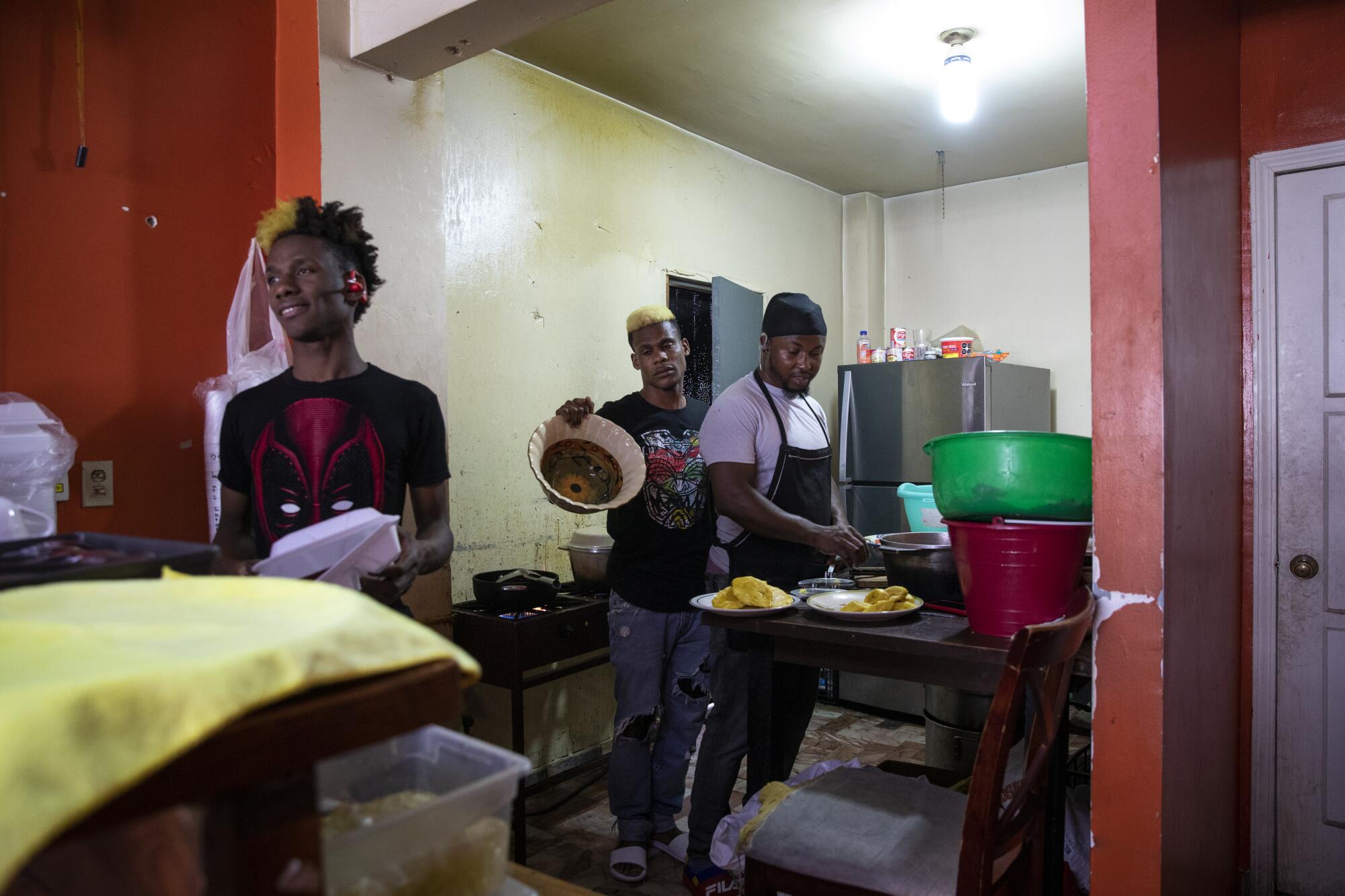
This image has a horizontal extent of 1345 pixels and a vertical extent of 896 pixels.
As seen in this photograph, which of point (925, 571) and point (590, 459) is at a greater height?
point (590, 459)

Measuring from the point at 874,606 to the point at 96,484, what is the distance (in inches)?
84.2

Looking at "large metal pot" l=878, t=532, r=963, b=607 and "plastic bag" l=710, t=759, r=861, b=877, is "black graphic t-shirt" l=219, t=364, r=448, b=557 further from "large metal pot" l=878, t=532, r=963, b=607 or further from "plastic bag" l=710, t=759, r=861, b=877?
"large metal pot" l=878, t=532, r=963, b=607

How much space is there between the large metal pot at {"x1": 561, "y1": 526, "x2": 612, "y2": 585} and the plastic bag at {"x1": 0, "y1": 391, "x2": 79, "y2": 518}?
204 centimetres

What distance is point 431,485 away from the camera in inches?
86.6

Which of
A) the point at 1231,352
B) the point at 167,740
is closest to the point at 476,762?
the point at 167,740

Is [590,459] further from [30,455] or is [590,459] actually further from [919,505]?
[30,455]

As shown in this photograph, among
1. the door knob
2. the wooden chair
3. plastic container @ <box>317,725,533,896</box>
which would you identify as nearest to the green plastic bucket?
the wooden chair

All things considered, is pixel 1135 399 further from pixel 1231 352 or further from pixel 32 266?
pixel 32 266

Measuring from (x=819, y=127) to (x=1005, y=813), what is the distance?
4.11 m

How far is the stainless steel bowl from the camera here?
3.70 m

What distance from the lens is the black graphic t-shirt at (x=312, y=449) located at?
2.06 meters

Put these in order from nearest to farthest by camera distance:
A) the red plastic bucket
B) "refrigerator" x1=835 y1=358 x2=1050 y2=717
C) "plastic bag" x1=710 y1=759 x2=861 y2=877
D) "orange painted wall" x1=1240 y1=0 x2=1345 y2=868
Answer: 1. the red plastic bucket
2. "plastic bag" x1=710 y1=759 x2=861 y2=877
3. "orange painted wall" x1=1240 y1=0 x2=1345 y2=868
4. "refrigerator" x1=835 y1=358 x2=1050 y2=717

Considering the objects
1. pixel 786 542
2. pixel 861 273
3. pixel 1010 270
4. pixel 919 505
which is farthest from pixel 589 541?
pixel 1010 270

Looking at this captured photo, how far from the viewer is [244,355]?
2457 mm
